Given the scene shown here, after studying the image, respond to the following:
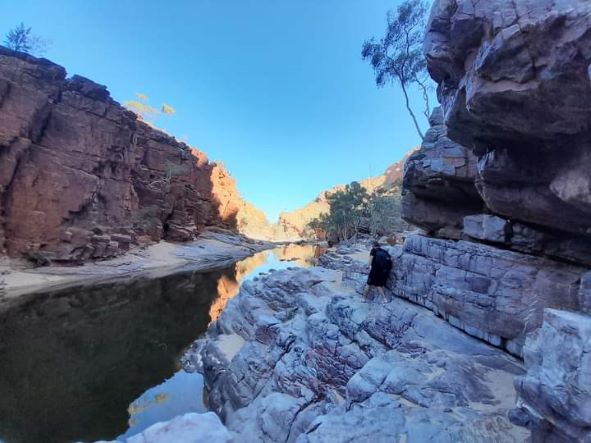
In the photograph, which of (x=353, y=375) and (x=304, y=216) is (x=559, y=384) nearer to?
(x=353, y=375)

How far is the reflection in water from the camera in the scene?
8.70 m

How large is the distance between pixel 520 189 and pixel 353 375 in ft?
17.2

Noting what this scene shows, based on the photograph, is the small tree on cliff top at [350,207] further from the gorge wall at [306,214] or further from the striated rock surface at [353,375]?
the gorge wall at [306,214]

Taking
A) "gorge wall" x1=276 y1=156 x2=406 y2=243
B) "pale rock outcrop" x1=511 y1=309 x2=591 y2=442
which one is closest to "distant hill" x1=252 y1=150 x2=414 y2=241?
"gorge wall" x1=276 y1=156 x2=406 y2=243

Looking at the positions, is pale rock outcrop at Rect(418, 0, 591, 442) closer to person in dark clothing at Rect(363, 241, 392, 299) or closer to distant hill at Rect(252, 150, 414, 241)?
person in dark clothing at Rect(363, 241, 392, 299)

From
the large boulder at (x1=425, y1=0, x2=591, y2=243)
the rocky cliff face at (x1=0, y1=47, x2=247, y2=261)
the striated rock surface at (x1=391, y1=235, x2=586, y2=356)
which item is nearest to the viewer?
the large boulder at (x1=425, y1=0, x2=591, y2=243)

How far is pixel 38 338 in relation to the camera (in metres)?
13.5

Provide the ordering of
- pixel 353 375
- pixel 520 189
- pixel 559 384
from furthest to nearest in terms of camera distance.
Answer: pixel 353 375, pixel 520 189, pixel 559 384

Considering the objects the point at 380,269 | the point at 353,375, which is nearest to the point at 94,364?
the point at 353,375

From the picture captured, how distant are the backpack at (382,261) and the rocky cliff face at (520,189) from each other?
0.43 m

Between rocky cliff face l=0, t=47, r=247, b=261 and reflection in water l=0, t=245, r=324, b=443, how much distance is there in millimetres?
8862

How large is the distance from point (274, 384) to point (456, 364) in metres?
5.09

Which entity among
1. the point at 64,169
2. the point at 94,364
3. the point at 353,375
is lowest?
the point at 94,364

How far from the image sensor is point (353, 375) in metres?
6.93
